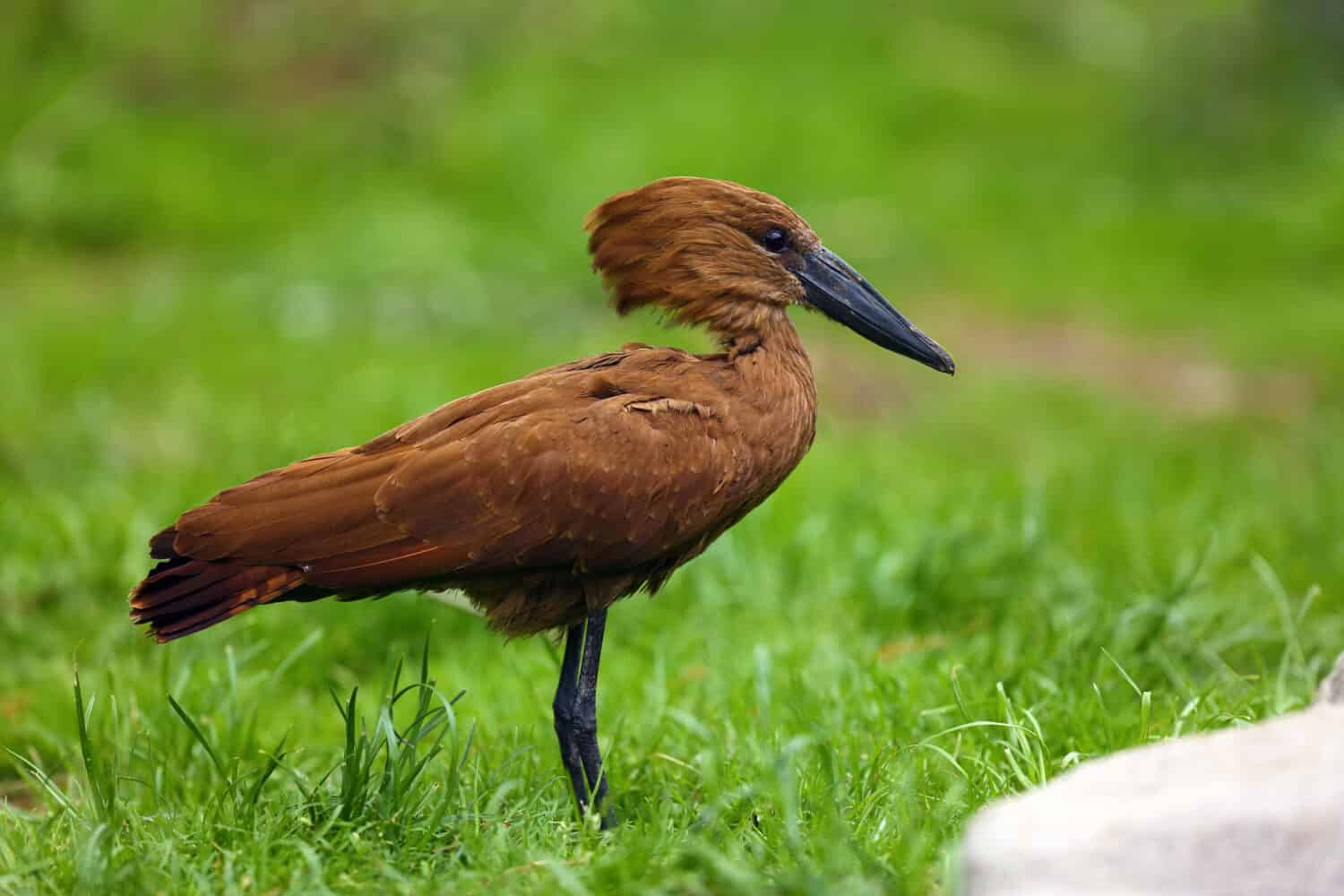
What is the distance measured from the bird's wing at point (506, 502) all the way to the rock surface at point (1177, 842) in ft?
3.83

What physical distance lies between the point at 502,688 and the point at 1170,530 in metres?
2.59

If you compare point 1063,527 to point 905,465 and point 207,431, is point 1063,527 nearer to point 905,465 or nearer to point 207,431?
point 905,465

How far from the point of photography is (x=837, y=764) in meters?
3.07

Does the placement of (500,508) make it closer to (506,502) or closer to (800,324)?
(506,502)

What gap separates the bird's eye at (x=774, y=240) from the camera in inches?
134

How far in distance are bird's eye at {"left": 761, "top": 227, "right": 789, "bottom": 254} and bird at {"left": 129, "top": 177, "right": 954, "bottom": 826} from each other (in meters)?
0.14

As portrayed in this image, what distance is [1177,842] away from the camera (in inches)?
73.8

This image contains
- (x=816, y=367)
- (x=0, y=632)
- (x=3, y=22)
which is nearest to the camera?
(x=0, y=632)

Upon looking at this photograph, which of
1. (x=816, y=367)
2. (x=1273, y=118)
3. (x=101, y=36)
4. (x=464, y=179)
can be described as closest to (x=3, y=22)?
(x=101, y=36)

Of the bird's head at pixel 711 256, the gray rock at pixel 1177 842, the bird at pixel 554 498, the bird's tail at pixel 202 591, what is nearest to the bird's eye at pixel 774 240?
the bird's head at pixel 711 256

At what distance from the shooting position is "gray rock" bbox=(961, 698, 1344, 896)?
1859 millimetres

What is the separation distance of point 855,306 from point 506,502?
3.44 ft

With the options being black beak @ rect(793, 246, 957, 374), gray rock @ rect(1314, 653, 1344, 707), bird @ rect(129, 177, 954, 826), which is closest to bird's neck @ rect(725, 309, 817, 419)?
bird @ rect(129, 177, 954, 826)

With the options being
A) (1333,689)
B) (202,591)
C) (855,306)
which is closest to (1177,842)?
(1333,689)
